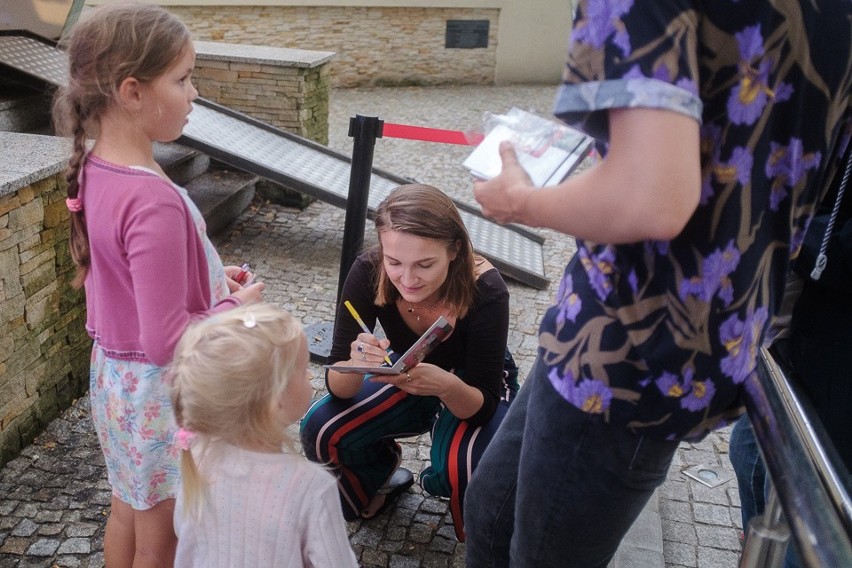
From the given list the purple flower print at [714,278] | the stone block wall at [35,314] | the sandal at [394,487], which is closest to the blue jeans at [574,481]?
the purple flower print at [714,278]

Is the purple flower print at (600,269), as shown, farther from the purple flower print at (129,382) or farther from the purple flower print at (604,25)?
the purple flower print at (129,382)

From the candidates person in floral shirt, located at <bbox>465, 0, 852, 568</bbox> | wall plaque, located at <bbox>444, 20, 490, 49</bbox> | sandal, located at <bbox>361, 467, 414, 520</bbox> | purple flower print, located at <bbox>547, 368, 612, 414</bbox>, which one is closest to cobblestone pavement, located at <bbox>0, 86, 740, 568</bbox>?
sandal, located at <bbox>361, 467, 414, 520</bbox>

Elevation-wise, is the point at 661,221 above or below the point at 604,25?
below

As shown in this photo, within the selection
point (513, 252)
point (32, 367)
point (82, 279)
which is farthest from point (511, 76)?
point (82, 279)

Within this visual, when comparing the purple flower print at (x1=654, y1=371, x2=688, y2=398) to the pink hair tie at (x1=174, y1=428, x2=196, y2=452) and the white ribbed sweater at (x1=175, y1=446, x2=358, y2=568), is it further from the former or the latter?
the pink hair tie at (x1=174, y1=428, x2=196, y2=452)

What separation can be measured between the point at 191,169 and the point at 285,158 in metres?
0.94

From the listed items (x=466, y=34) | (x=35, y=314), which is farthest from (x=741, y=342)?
(x=466, y=34)

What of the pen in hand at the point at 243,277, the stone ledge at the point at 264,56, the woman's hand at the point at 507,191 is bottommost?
the pen in hand at the point at 243,277

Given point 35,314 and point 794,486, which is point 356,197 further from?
point 794,486

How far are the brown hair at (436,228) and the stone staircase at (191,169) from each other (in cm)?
317

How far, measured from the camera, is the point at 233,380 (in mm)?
1600

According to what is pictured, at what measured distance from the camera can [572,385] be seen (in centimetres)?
133

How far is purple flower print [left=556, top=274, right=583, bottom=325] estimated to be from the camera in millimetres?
1324

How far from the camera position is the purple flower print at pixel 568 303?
4.34 feet
